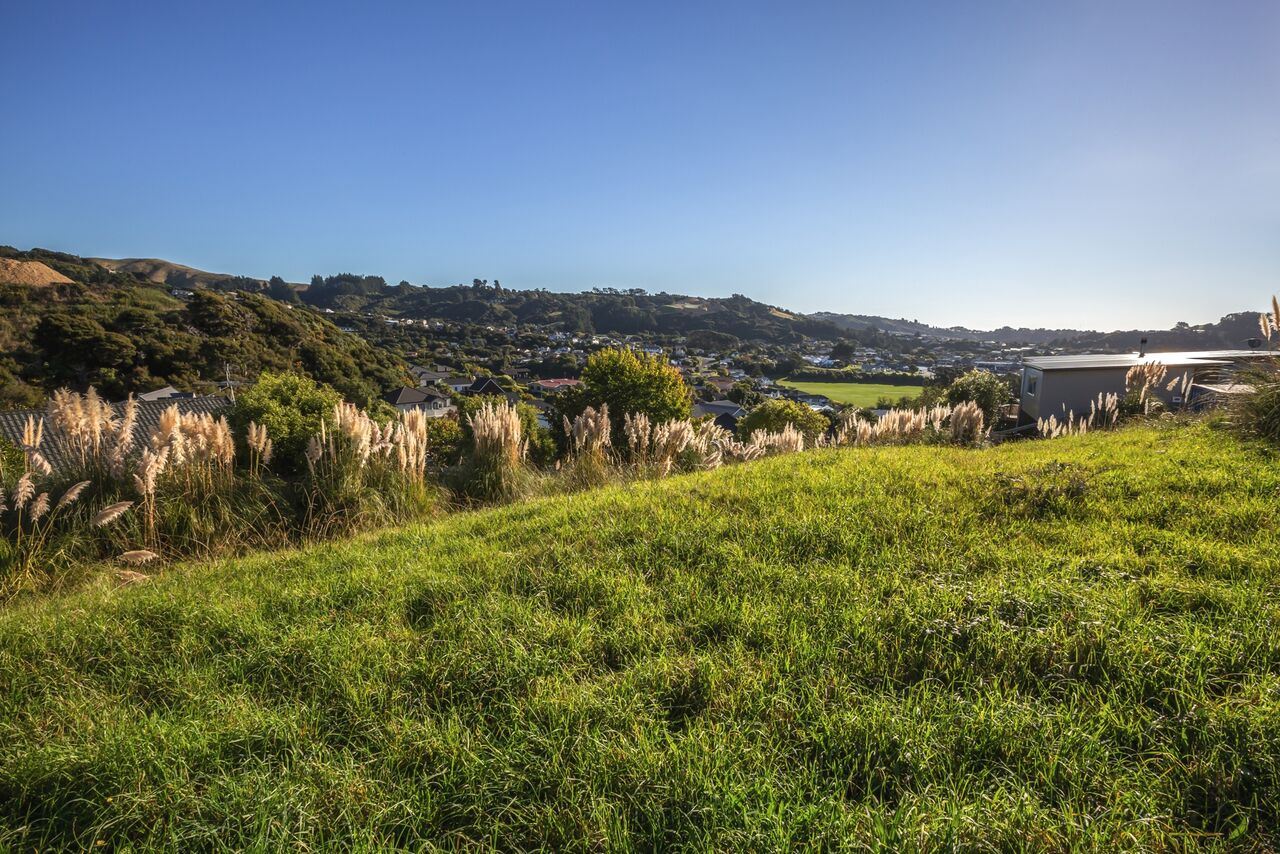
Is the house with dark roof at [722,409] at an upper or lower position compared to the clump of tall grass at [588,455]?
lower

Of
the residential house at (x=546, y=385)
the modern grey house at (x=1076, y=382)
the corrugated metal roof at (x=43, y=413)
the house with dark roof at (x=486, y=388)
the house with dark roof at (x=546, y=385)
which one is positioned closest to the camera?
the corrugated metal roof at (x=43, y=413)

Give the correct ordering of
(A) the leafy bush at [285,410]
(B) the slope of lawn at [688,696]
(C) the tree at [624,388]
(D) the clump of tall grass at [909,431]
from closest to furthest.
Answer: (B) the slope of lawn at [688,696]
(D) the clump of tall grass at [909,431]
(A) the leafy bush at [285,410]
(C) the tree at [624,388]

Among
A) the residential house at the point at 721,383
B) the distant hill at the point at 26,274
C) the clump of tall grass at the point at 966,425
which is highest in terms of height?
the distant hill at the point at 26,274

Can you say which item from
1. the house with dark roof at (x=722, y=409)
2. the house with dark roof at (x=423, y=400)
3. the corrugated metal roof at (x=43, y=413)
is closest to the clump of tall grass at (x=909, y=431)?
the corrugated metal roof at (x=43, y=413)

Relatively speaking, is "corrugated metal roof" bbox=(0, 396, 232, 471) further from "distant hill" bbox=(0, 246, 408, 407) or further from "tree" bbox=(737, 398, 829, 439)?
"tree" bbox=(737, 398, 829, 439)

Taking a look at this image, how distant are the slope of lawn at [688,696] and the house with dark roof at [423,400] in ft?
148

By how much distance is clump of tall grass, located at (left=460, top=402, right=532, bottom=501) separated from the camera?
641 centimetres

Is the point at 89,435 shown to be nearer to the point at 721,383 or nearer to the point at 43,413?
the point at 43,413

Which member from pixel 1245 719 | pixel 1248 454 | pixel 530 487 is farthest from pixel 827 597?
pixel 1248 454

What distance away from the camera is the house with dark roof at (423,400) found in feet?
158

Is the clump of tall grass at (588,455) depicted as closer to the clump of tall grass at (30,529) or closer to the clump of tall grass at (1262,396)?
the clump of tall grass at (30,529)

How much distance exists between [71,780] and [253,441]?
4.26m

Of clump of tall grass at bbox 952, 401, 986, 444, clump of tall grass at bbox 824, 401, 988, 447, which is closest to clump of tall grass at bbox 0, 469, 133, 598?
clump of tall grass at bbox 824, 401, 988, 447

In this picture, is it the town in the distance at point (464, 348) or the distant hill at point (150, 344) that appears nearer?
the town in the distance at point (464, 348)
